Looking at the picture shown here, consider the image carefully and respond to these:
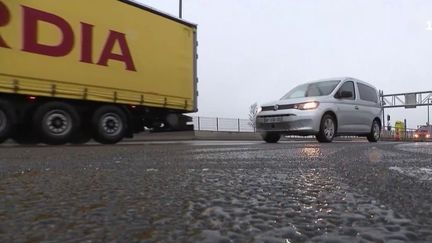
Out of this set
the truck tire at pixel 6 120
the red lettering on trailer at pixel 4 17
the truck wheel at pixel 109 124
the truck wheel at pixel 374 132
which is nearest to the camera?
the red lettering on trailer at pixel 4 17

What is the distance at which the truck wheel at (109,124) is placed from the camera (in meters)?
10.9

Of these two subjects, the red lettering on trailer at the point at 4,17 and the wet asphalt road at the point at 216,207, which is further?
the red lettering on trailer at the point at 4,17

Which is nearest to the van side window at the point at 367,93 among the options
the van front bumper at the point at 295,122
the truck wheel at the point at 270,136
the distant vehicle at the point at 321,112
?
the distant vehicle at the point at 321,112

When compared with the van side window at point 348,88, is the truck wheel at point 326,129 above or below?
below

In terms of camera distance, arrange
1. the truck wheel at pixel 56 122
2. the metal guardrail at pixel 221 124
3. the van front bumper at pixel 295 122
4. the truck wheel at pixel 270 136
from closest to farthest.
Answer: the truck wheel at pixel 56 122 < the van front bumper at pixel 295 122 < the truck wheel at pixel 270 136 < the metal guardrail at pixel 221 124

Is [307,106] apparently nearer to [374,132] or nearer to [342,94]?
[342,94]

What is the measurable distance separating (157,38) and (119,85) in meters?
1.83

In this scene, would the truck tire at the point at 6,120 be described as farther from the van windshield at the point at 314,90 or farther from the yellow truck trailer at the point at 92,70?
the van windshield at the point at 314,90

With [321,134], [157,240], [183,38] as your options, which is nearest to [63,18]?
[183,38]

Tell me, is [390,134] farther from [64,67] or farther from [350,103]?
[64,67]

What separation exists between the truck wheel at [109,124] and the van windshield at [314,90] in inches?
158

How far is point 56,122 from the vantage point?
397 inches

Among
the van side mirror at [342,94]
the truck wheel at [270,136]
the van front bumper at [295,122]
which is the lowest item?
the truck wheel at [270,136]

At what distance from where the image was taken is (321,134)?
35.0ft
